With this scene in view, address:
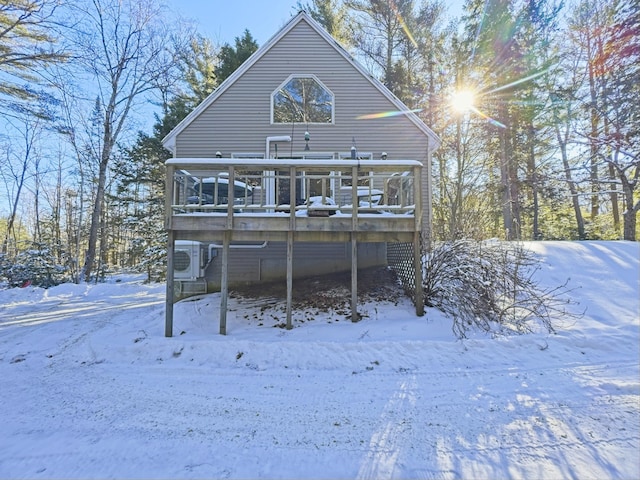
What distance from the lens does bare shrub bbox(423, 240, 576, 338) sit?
5.14 m

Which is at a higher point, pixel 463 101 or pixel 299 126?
pixel 463 101

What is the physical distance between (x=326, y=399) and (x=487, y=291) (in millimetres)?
3471

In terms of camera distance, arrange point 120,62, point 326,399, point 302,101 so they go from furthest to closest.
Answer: point 120,62 → point 302,101 → point 326,399

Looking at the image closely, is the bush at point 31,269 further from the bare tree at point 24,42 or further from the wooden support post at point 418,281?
the wooden support post at point 418,281

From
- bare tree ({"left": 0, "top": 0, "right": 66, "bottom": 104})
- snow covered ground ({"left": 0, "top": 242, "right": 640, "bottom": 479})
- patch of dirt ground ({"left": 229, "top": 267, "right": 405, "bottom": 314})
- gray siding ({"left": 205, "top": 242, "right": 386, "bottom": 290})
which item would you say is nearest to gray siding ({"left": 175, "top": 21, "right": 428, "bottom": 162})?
gray siding ({"left": 205, "top": 242, "right": 386, "bottom": 290})

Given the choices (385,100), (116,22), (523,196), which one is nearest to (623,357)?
(385,100)

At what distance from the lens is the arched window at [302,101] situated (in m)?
8.88

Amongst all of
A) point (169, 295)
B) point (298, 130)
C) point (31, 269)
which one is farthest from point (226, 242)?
point (31, 269)

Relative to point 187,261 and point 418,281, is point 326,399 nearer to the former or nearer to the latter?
point 418,281

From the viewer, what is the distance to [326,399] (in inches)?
130

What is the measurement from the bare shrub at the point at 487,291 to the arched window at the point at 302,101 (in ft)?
16.3

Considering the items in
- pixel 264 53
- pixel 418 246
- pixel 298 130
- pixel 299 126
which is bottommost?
pixel 418 246

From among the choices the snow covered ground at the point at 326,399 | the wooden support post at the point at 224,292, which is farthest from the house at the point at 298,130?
the wooden support post at the point at 224,292

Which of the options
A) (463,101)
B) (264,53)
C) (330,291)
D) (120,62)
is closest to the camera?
(330,291)
